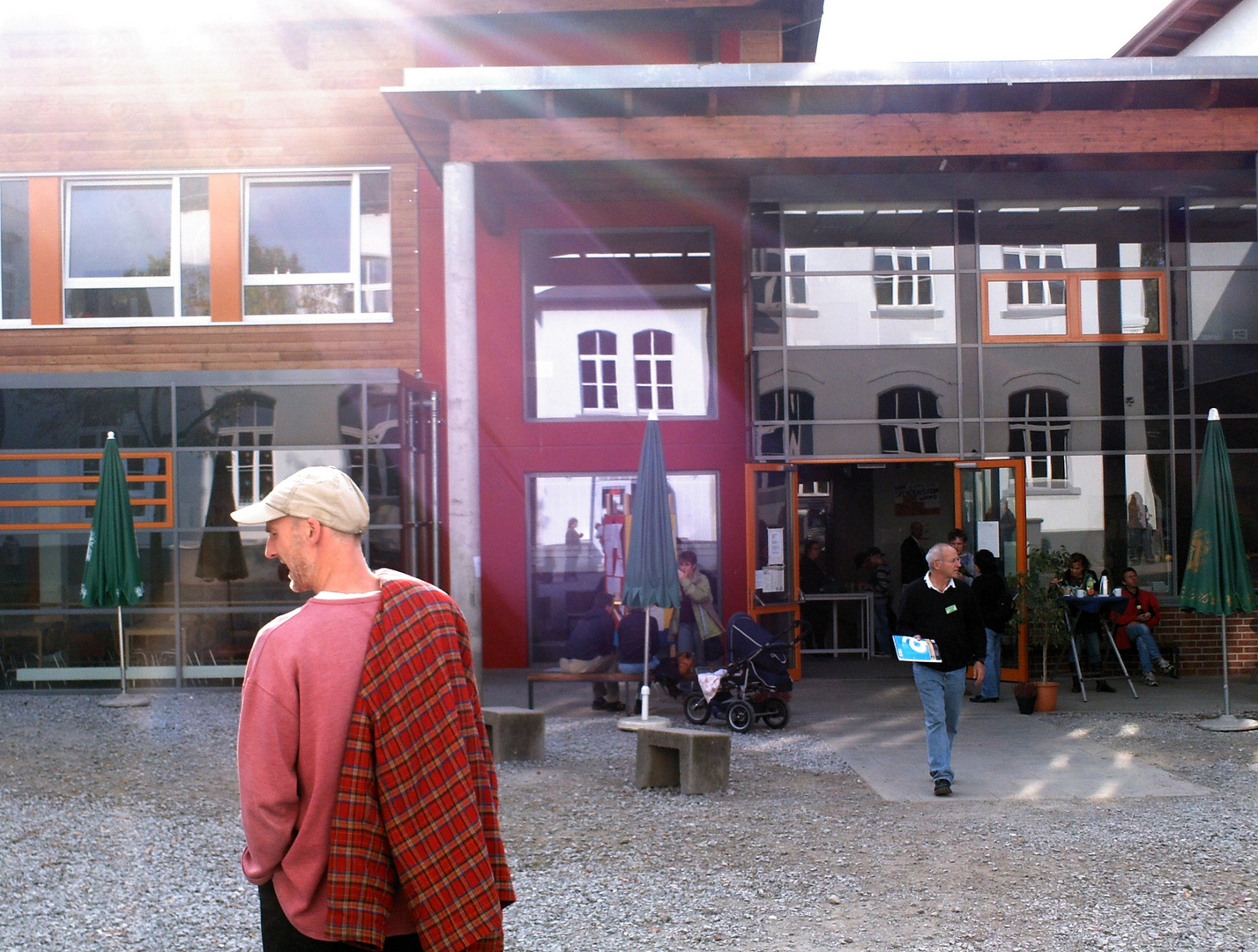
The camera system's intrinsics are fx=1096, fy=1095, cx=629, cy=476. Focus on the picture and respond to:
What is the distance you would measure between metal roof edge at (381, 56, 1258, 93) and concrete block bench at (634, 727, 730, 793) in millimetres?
5612

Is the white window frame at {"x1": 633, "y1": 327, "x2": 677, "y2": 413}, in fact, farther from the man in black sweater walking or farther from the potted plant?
the man in black sweater walking

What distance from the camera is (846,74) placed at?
9.67 m

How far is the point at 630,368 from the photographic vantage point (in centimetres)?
1377

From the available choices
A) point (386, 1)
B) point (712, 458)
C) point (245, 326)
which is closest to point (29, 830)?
point (245, 326)

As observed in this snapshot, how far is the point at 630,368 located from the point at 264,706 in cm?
1150

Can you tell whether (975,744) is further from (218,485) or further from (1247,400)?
(218,485)

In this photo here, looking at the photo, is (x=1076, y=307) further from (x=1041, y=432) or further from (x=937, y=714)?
(x=937, y=714)

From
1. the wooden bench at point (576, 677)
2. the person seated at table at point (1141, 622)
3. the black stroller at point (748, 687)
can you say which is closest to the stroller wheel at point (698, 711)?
the black stroller at point (748, 687)

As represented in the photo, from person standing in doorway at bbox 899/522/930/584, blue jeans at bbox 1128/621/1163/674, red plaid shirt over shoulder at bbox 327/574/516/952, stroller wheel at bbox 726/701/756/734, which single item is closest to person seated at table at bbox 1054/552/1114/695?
blue jeans at bbox 1128/621/1163/674

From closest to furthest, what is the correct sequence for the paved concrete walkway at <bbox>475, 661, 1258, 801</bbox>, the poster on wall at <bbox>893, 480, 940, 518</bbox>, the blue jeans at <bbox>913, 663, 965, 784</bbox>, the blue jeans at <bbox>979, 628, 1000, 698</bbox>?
the blue jeans at <bbox>913, 663, 965, 784</bbox>, the paved concrete walkway at <bbox>475, 661, 1258, 801</bbox>, the blue jeans at <bbox>979, 628, 1000, 698</bbox>, the poster on wall at <bbox>893, 480, 940, 518</bbox>

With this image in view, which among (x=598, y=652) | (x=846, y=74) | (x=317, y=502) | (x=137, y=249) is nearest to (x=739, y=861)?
(x=317, y=502)

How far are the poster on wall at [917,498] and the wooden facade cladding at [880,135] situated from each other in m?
7.44

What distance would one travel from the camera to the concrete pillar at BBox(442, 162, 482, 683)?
33.5 feet

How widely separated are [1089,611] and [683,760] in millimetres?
6041
